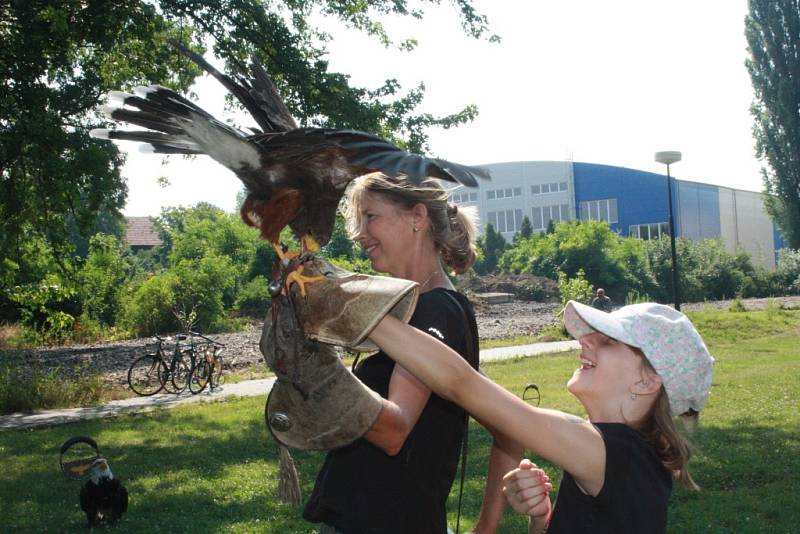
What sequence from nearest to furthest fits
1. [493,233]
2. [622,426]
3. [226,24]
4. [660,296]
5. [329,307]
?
[329,307]
[622,426]
[226,24]
[660,296]
[493,233]

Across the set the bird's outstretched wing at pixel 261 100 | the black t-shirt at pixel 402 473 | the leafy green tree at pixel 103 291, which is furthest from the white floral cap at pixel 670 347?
the leafy green tree at pixel 103 291

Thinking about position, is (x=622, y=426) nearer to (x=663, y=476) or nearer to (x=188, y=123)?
(x=663, y=476)

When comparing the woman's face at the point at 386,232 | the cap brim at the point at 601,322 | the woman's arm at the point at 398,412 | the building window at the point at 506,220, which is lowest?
the woman's arm at the point at 398,412

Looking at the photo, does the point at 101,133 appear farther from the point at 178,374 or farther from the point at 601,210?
the point at 601,210

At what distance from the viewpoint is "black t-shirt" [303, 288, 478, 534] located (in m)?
2.01

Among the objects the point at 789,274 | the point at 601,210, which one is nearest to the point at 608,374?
the point at 789,274

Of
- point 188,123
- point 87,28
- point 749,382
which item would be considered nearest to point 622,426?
point 188,123

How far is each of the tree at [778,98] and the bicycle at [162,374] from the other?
114 feet

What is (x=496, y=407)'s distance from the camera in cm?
174

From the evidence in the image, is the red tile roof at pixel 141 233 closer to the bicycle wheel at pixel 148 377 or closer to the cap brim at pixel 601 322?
the bicycle wheel at pixel 148 377

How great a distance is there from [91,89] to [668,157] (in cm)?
1184

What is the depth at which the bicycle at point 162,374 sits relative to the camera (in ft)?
47.9

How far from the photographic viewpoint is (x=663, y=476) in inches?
79.4

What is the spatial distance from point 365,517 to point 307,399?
0.40 metres
